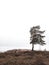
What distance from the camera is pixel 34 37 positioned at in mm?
62719

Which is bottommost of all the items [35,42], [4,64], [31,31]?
[4,64]

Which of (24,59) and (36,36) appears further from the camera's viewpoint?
(36,36)

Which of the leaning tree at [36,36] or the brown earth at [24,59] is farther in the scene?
the leaning tree at [36,36]

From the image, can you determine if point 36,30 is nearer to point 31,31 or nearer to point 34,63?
point 31,31

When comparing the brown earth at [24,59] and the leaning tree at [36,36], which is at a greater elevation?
the leaning tree at [36,36]

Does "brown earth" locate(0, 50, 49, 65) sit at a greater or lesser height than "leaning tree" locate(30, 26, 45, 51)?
lesser

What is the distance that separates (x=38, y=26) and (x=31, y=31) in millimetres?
3187

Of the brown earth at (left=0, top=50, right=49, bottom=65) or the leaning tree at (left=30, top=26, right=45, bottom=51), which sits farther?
the leaning tree at (left=30, top=26, right=45, bottom=51)

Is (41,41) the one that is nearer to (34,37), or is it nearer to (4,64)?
(34,37)

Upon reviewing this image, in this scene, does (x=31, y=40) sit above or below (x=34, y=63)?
above

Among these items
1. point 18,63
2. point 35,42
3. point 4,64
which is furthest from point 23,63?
point 35,42

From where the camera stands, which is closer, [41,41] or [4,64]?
[4,64]

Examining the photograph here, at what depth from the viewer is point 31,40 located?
208ft

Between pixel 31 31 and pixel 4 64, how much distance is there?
30.0 metres
